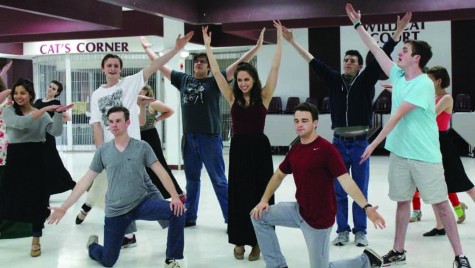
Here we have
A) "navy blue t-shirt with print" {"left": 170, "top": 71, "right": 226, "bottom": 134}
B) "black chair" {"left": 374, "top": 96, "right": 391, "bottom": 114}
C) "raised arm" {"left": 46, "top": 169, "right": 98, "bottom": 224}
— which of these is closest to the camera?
"raised arm" {"left": 46, "top": 169, "right": 98, "bottom": 224}

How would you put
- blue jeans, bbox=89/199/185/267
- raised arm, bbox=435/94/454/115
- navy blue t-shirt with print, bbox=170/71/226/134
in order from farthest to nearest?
navy blue t-shirt with print, bbox=170/71/226/134, raised arm, bbox=435/94/454/115, blue jeans, bbox=89/199/185/267

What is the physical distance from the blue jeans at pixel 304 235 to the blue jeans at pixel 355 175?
1271 mm

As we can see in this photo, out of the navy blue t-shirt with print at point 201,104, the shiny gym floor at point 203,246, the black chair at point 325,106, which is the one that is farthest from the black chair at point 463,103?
the navy blue t-shirt with print at point 201,104

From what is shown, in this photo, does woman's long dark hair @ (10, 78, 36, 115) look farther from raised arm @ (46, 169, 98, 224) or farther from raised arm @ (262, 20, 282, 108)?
raised arm @ (262, 20, 282, 108)

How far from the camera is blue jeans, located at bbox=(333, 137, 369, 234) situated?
5262mm

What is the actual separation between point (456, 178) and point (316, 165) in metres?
2.11

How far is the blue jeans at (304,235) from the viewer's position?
12.6ft

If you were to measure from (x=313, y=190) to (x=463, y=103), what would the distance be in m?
12.0

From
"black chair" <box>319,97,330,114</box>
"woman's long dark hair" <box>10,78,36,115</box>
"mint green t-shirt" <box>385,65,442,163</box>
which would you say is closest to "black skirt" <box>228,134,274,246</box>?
"mint green t-shirt" <box>385,65,442,163</box>

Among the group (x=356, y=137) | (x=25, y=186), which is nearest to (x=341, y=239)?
(x=356, y=137)

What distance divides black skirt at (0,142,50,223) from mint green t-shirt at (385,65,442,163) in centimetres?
293

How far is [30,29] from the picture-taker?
11.3m

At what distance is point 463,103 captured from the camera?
14.8 meters

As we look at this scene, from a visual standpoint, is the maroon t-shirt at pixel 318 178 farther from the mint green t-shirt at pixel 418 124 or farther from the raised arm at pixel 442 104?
the raised arm at pixel 442 104
